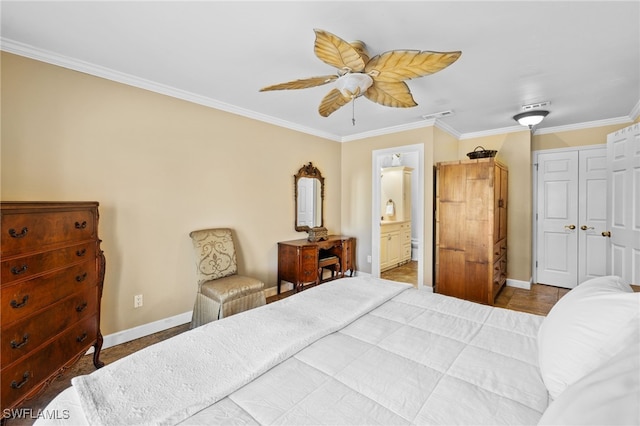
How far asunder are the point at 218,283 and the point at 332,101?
206 cm

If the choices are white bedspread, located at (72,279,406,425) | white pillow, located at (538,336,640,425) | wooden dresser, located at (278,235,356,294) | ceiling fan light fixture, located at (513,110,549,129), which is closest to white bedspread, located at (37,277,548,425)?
white bedspread, located at (72,279,406,425)

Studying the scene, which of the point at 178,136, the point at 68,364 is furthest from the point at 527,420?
the point at 178,136

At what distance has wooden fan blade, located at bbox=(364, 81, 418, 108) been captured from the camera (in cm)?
210

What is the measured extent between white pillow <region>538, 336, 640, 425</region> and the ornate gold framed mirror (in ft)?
11.9

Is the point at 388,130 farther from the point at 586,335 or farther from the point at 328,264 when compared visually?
the point at 586,335

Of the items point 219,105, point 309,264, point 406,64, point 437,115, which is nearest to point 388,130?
point 437,115

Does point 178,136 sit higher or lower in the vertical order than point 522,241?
higher

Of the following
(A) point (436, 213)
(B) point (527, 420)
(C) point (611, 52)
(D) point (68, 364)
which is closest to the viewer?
(B) point (527, 420)

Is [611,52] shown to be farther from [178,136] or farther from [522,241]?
[178,136]

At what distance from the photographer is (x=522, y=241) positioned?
14.1 feet

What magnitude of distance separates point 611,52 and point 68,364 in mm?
4473

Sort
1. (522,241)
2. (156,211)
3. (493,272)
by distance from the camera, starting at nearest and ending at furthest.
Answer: (156,211)
(493,272)
(522,241)

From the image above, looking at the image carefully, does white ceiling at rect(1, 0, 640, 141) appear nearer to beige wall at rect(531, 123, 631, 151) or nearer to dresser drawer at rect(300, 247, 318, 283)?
beige wall at rect(531, 123, 631, 151)

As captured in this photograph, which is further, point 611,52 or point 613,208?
point 613,208
